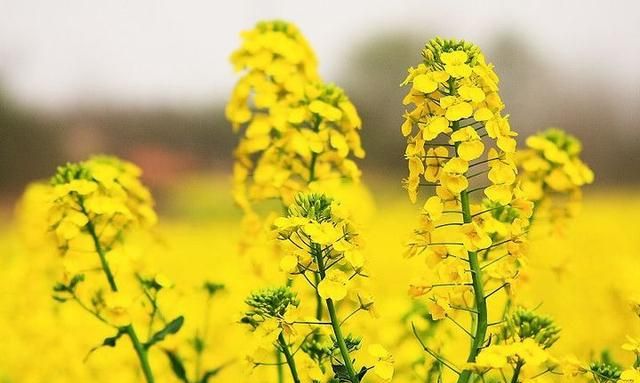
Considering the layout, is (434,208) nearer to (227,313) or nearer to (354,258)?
(354,258)

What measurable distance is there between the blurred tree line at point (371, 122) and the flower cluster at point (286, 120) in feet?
10.4

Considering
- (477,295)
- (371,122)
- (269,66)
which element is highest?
(371,122)

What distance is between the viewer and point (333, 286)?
1074 millimetres

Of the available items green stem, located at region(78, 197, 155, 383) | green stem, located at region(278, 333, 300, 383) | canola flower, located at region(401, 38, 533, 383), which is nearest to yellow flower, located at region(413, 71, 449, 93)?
canola flower, located at region(401, 38, 533, 383)

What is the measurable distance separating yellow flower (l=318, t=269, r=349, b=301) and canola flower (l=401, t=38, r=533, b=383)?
10 cm

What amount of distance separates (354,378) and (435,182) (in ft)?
0.78

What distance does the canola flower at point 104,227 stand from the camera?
1.45 meters

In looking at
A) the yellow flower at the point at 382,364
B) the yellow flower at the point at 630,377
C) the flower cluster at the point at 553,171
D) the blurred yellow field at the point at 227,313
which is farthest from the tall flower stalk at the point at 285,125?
the yellow flower at the point at 630,377

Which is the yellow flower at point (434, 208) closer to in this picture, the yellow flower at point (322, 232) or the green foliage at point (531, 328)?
the yellow flower at point (322, 232)

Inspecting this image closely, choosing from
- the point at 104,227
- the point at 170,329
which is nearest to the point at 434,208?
the point at 170,329

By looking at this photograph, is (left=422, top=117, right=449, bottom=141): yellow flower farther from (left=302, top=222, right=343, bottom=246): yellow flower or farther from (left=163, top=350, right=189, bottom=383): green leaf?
(left=163, top=350, right=189, bottom=383): green leaf

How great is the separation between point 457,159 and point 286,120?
1.99 ft

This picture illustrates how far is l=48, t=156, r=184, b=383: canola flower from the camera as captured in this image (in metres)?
1.45

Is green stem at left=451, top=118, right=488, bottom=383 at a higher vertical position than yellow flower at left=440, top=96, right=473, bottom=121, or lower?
lower
